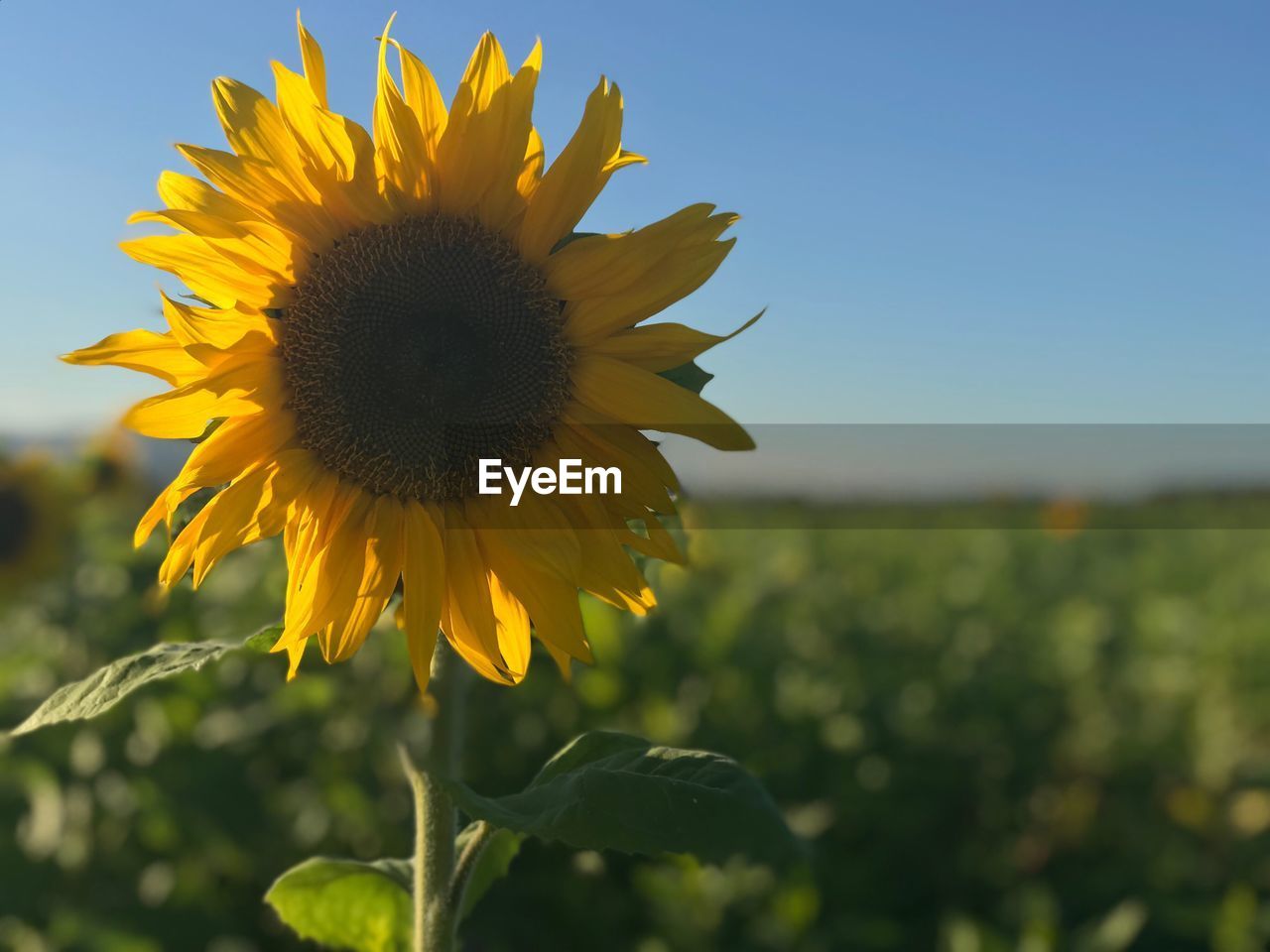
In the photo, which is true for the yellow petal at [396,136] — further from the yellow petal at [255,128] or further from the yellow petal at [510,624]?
the yellow petal at [510,624]

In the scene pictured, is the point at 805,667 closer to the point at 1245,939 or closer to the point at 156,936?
the point at 1245,939

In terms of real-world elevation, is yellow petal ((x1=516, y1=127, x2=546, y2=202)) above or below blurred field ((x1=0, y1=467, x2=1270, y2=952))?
above

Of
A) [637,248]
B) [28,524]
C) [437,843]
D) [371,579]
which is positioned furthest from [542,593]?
[28,524]

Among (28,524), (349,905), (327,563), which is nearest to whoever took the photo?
(327,563)

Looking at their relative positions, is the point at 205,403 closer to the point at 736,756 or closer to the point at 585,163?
the point at 585,163

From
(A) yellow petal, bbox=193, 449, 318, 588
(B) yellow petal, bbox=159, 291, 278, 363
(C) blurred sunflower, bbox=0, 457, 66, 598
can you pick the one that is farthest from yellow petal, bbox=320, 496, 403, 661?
(C) blurred sunflower, bbox=0, 457, 66, 598

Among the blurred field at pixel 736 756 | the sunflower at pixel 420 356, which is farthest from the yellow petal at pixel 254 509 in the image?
the blurred field at pixel 736 756

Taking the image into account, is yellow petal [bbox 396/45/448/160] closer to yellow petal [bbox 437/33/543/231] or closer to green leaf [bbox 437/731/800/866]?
yellow petal [bbox 437/33/543/231]

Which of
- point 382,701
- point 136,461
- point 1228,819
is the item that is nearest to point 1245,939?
point 1228,819
